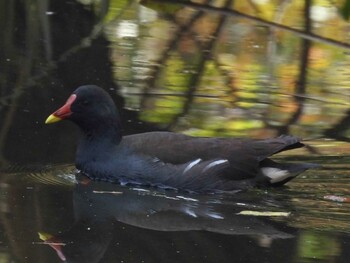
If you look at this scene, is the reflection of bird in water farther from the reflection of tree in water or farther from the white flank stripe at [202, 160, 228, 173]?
the reflection of tree in water

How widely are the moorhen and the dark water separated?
5.6 inches

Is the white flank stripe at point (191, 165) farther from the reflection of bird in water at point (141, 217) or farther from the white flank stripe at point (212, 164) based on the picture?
the reflection of bird in water at point (141, 217)

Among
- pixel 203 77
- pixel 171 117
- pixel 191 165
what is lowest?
pixel 203 77

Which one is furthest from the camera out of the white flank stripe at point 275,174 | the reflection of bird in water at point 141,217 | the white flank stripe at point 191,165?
the white flank stripe at point 191,165

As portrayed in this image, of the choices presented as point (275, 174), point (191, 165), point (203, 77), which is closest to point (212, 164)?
point (191, 165)

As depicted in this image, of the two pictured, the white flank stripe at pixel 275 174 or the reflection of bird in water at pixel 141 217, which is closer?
the reflection of bird in water at pixel 141 217

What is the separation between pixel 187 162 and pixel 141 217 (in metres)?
1.10

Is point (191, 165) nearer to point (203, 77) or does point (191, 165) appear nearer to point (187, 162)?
point (187, 162)

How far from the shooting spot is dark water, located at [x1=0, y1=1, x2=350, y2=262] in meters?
7.51

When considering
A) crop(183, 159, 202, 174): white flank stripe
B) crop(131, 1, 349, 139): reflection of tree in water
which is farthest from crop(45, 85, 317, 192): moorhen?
crop(131, 1, 349, 139): reflection of tree in water

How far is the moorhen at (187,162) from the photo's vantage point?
9.02 m

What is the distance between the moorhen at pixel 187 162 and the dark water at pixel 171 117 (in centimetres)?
14

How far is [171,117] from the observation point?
35.2 ft

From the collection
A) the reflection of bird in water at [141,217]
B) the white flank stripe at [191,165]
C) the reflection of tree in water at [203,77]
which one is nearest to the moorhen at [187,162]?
the white flank stripe at [191,165]
